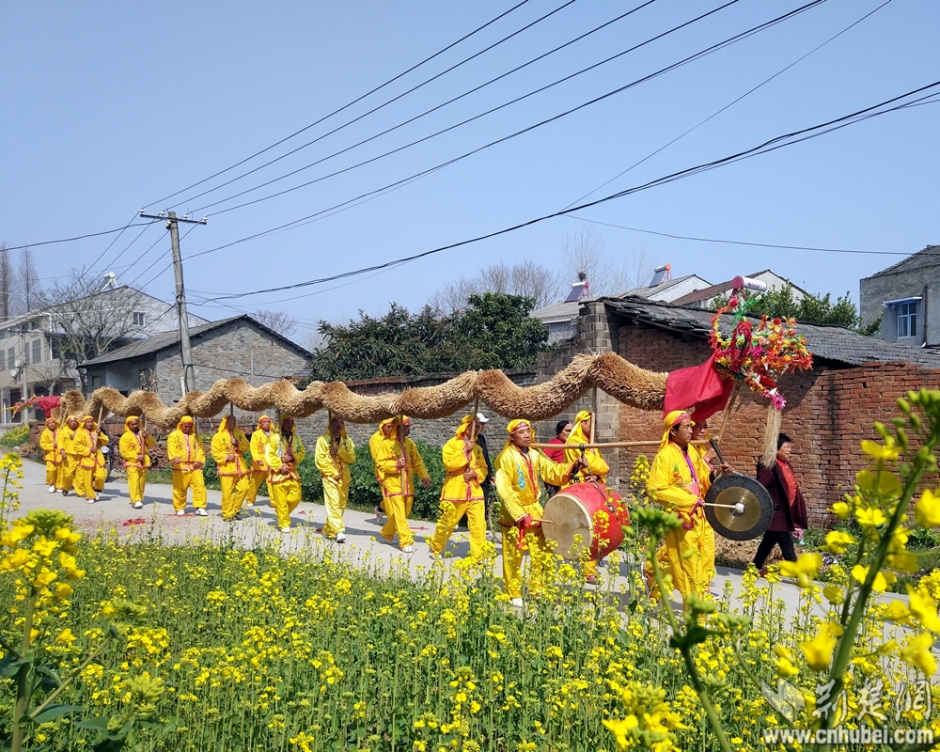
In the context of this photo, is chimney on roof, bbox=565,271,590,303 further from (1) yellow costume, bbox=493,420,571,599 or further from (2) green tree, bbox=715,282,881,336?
(1) yellow costume, bbox=493,420,571,599

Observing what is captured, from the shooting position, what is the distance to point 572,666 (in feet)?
15.3

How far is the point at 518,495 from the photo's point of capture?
322 inches

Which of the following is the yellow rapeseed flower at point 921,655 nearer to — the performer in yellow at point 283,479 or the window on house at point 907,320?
the performer in yellow at point 283,479

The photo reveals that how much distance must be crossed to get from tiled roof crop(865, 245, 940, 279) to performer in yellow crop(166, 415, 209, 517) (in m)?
27.6

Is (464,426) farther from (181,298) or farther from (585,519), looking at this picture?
(181,298)

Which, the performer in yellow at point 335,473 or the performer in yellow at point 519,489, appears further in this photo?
the performer in yellow at point 335,473

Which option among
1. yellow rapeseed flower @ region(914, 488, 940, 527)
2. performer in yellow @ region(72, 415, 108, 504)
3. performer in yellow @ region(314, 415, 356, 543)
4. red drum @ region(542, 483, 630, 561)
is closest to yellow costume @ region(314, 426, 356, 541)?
performer in yellow @ region(314, 415, 356, 543)

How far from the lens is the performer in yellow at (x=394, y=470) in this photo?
11.9 metres

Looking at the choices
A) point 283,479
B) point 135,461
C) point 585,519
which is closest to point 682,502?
point 585,519

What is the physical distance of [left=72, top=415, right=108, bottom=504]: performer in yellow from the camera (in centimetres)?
1820

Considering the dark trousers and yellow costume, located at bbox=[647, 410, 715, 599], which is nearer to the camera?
yellow costume, located at bbox=[647, 410, 715, 599]

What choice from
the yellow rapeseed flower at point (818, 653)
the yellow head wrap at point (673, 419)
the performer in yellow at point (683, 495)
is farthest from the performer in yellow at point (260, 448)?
the yellow rapeseed flower at point (818, 653)

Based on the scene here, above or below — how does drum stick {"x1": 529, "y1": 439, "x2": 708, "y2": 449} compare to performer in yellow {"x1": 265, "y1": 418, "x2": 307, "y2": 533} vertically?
above

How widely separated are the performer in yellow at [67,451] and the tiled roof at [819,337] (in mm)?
12983
